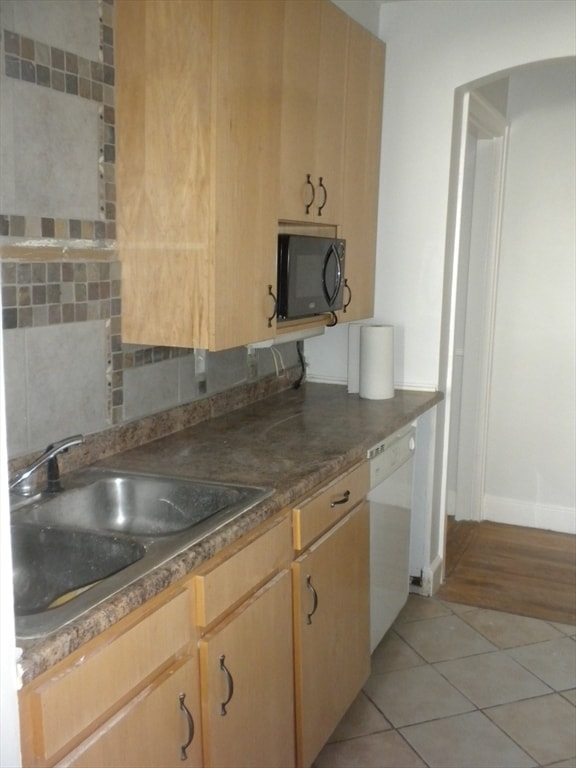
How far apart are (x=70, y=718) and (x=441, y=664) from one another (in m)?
1.97

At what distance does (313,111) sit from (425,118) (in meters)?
0.80

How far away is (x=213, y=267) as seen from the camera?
6.69 feet

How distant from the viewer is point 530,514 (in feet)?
14.1

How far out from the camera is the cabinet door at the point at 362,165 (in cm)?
284

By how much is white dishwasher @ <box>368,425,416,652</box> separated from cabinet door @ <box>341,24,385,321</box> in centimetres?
57

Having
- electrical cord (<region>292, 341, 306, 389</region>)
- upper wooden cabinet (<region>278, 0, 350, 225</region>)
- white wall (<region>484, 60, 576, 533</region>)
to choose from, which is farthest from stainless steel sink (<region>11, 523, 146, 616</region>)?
white wall (<region>484, 60, 576, 533</region>)

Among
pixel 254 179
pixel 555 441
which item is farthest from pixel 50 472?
pixel 555 441

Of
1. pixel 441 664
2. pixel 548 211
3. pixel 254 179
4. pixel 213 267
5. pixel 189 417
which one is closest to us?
pixel 213 267

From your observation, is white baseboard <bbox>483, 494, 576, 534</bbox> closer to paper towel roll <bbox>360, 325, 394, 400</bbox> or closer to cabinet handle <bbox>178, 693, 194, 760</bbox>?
paper towel roll <bbox>360, 325, 394, 400</bbox>

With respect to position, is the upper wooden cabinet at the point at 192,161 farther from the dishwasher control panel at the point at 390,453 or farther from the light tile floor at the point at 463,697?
the light tile floor at the point at 463,697

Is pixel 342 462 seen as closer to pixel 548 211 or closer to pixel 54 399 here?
pixel 54 399

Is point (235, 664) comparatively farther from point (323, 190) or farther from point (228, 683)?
point (323, 190)

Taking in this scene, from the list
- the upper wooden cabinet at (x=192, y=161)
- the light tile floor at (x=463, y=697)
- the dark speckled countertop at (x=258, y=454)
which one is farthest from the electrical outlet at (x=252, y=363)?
the light tile floor at (x=463, y=697)

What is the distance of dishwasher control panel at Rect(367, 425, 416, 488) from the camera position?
2520 mm
